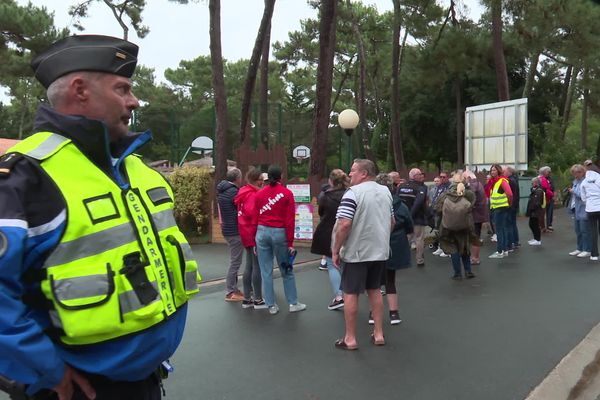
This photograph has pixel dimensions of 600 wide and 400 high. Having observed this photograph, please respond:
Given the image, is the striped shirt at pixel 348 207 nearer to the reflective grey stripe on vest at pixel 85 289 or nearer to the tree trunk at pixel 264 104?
the reflective grey stripe on vest at pixel 85 289

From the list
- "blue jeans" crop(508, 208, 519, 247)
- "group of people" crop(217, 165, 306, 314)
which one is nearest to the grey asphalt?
"group of people" crop(217, 165, 306, 314)

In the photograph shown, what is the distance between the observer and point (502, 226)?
32.9ft

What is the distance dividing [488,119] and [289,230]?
12.8m

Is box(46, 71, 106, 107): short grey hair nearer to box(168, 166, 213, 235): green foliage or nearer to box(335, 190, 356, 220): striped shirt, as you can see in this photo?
box(335, 190, 356, 220): striped shirt

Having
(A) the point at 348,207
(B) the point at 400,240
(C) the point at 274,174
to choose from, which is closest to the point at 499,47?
(B) the point at 400,240

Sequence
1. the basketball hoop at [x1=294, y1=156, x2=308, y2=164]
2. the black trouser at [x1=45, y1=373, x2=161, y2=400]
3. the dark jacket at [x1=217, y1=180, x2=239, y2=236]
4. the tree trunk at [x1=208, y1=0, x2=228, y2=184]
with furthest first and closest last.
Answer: the basketball hoop at [x1=294, y1=156, x2=308, y2=164], the tree trunk at [x1=208, y1=0, x2=228, y2=184], the dark jacket at [x1=217, y1=180, x2=239, y2=236], the black trouser at [x1=45, y1=373, x2=161, y2=400]

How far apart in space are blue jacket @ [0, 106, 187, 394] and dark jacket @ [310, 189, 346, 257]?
15.1 feet

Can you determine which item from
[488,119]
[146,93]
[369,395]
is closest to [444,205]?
[369,395]

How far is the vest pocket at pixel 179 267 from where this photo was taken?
77.0 inches

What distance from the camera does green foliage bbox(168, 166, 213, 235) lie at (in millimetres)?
13359

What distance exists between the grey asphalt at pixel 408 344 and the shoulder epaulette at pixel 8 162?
2.78 m

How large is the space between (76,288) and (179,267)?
0.46m

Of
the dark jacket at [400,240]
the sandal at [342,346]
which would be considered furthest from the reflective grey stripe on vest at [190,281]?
the dark jacket at [400,240]

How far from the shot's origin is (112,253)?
1.69 meters
